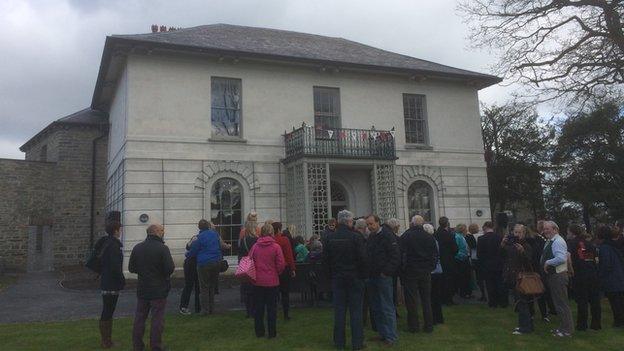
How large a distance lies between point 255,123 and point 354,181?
4.21m

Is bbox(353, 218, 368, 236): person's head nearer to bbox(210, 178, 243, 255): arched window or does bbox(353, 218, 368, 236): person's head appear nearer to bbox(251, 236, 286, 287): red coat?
bbox(251, 236, 286, 287): red coat

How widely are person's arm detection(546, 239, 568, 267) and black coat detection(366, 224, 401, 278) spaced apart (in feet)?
7.52

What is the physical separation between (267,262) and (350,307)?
4.76 feet

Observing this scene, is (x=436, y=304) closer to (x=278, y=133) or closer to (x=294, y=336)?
(x=294, y=336)

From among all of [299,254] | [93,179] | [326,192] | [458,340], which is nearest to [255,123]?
[326,192]

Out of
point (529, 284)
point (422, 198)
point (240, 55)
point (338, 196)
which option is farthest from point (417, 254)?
point (422, 198)

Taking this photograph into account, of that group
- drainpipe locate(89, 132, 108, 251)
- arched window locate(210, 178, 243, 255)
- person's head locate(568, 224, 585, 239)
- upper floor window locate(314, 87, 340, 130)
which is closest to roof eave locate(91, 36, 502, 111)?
upper floor window locate(314, 87, 340, 130)

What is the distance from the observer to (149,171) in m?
16.0

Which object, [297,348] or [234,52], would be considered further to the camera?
[234,52]

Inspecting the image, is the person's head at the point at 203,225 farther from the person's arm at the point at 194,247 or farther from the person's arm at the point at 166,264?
the person's arm at the point at 166,264

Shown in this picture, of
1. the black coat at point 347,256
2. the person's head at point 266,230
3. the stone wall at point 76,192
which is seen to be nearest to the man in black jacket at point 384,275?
the black coat at point 347,256

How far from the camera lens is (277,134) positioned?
17844 mm

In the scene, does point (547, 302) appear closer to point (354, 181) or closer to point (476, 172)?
point (354, 181)

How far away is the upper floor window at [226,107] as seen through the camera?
1736 cm
